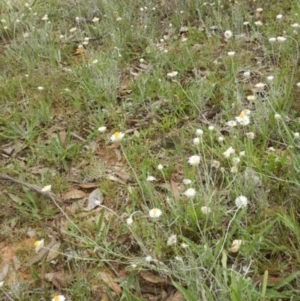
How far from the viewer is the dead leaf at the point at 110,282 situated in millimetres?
2062

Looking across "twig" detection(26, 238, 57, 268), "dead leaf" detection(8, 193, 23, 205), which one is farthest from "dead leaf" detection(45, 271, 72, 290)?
"dead leaf" detection(8, 193, 23, 205)

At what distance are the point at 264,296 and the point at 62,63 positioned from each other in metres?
2.96

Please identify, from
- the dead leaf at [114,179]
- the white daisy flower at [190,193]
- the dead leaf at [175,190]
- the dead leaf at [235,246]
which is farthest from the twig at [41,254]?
the dead leaf at [235,246]

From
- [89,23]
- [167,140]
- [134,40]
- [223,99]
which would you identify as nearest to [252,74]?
[223,99]

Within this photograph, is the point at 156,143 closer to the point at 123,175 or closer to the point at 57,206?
the point at 123,175

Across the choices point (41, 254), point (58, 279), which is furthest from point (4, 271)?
point (58, 279)

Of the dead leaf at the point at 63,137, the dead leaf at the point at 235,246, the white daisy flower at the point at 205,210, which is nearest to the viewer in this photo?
the dead leaf at the point at 235,246

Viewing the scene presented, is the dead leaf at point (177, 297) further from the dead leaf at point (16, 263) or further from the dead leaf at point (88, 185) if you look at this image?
the dead leaf at point (88, 185)

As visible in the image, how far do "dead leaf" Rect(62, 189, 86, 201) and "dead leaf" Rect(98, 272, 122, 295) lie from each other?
2.12ft

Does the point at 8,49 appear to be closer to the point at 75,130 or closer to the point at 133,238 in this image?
the point at 75,130

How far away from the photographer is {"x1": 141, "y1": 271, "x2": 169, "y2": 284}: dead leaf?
2031 millimetres

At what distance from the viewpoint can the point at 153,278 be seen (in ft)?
6.74

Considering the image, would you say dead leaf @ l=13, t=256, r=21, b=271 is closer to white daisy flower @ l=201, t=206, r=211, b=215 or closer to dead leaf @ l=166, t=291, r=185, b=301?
dead leaf @ l=166, t=291, r=185, b=301

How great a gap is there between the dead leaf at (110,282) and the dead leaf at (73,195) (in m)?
0.65
